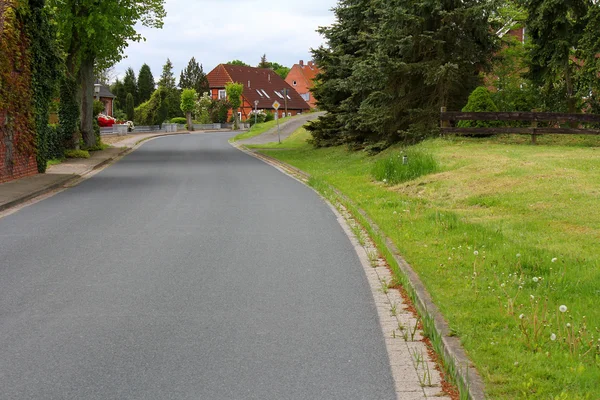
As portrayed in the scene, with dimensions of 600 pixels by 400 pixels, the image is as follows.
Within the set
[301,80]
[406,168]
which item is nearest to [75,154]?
[406,168]

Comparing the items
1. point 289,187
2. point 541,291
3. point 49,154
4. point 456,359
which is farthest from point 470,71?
point 456,359

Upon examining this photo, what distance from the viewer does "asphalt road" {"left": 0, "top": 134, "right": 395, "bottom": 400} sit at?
496cm

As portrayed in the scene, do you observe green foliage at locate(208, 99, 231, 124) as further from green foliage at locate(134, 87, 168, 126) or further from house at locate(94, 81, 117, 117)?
house at locate(94, 81, 117, 117)

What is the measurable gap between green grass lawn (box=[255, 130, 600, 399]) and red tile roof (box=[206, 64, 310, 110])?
87288mm

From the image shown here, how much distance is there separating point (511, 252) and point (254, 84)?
10215cm

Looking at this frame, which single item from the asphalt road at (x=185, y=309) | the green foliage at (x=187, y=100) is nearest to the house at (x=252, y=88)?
the green foliage at (x=187, y=100)

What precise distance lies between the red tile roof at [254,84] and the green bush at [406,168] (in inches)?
3371

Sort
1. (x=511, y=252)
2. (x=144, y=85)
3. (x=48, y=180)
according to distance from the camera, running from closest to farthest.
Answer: (x=511, y=252) → (x=48, y=180) → (x=144, y=85)

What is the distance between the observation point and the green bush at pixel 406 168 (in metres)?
17.2

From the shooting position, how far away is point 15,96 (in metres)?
20.5

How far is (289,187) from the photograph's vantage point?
19266 mm

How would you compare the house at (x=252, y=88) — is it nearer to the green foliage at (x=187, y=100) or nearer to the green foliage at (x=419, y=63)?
the green foliage at (x=187, y=100)

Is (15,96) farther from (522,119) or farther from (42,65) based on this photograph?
(522,119)

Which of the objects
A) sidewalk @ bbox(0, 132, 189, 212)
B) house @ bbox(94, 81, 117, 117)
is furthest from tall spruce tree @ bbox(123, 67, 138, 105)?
sidewalk @ bbox(0, 132, 189, 212)
